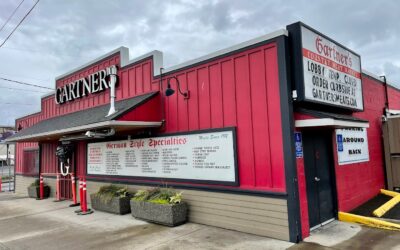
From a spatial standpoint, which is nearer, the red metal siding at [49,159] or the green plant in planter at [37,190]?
the green plant in planter at [37,190]

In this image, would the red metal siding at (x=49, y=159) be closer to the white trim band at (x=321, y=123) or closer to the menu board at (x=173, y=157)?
the menu board at (x=173, y=157)

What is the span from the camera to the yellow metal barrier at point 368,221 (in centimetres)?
691

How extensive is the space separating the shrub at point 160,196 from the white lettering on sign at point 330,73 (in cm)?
407

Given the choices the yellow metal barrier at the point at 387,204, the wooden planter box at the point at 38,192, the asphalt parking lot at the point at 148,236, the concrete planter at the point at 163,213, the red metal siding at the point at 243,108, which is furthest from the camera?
the wooden planter box at the point at 38,192

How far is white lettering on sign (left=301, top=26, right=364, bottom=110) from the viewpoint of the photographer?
22.4ft

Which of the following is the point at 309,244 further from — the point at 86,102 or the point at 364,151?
the point at 86,102

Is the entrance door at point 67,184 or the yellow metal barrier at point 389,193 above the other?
the entrance door at point 67,184

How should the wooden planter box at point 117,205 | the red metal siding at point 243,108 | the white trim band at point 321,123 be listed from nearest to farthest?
the white trim band at point 321,123 → the red metal siding at point 243,108 → the wooden planter box at point 117,205

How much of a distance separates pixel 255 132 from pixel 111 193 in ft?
17.4

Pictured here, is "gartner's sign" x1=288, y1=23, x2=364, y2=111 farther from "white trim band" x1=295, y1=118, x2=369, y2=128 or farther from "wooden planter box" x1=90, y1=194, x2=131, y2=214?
"wooden planter box" x1=90, y1=194, x2=131, y2=214

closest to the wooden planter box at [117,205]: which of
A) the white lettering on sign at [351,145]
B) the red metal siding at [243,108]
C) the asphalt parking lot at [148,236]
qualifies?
the asphalt parking lot at [148,236]

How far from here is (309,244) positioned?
20.0 ft

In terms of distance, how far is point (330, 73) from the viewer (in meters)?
7.62

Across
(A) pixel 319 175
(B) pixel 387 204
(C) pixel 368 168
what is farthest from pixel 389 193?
(A) pixel 319 175
